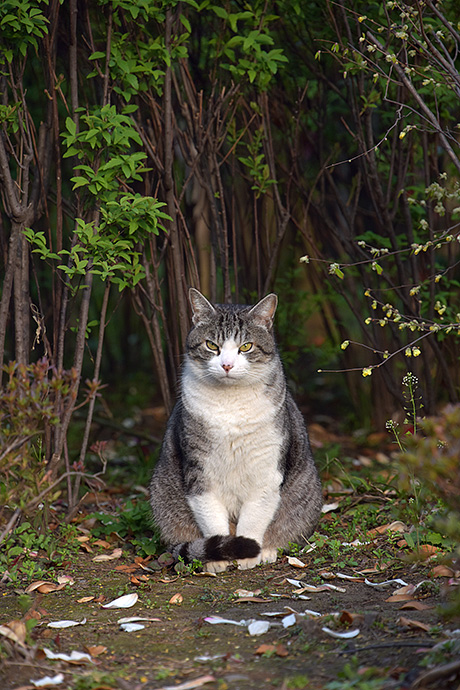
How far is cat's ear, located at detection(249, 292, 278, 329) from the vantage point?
432 centimetres

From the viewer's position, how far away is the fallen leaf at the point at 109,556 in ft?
14.1

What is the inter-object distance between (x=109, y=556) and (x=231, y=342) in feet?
4.49

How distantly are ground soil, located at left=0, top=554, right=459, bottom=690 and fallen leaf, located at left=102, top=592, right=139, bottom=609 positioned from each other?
0.10 feet

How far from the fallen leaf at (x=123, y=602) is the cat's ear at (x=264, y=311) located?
5.12 feet

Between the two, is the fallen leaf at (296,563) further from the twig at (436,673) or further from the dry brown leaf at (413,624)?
the twig at (436,673)

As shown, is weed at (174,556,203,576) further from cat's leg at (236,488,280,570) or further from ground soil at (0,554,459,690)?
cat's leg at (236,488,280,570)

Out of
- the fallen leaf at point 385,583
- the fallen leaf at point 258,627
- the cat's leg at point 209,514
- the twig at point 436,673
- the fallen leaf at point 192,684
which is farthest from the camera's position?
the cat's leg at point 209,514

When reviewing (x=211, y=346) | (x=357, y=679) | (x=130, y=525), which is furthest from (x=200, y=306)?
(x=357, y=679)

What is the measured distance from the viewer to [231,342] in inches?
164

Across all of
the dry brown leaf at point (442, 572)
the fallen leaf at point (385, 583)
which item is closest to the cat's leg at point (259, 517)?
the fallen leaf at point (385, 583)

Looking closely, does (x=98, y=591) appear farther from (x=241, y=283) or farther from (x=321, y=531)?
(x=241, y=283)

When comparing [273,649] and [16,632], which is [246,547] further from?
[16,632]

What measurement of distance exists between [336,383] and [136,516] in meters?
3.97

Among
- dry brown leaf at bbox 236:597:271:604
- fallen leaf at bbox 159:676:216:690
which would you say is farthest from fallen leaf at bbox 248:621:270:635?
fallen leaf at bbox 159:676:216:690
